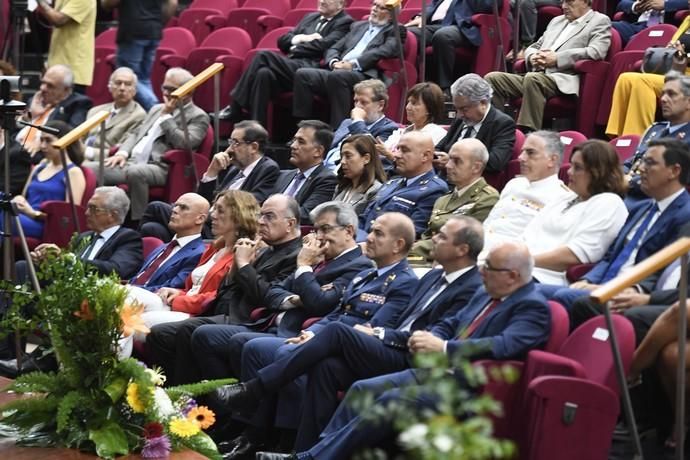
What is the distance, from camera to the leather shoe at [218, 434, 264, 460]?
5.61 metres

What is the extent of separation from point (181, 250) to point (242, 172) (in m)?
0.91

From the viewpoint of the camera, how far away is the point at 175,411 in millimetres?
4809

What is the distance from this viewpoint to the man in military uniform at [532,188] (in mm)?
5996

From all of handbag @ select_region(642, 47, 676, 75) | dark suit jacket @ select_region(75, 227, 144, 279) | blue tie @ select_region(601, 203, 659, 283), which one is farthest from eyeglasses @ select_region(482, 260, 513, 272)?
dark suit jacket @ select_region(75, 227, 144, 279)

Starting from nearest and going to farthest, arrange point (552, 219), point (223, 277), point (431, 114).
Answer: point (552, 219), point (223, 277), point (431, 114)

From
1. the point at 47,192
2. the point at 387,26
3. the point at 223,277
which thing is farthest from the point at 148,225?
the point at 387,26

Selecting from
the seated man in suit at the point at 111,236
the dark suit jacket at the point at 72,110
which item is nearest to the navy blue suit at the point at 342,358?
the seated man in suit at the point at 111,236

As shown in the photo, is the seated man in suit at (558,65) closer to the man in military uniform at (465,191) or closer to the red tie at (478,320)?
the man in military uniform at (465,191)

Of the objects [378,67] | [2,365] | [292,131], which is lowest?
[2,365]

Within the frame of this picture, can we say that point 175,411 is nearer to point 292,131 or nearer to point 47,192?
point 47,192

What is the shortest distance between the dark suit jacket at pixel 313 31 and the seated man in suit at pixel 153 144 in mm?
748

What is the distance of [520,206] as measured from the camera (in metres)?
6.01

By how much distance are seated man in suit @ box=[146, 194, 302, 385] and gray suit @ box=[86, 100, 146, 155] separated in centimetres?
274

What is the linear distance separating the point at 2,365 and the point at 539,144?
9.34ft
